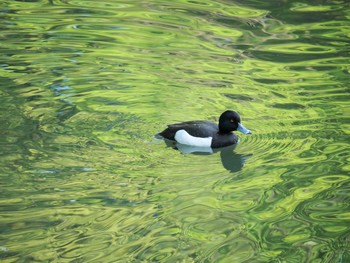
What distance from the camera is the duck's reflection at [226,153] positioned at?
953 cm

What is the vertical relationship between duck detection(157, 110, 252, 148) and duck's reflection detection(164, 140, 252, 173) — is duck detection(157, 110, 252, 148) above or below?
above

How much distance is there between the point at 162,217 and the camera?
7.93m

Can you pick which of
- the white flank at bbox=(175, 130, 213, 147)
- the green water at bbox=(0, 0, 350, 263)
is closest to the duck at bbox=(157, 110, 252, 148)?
the white flank at bbox=(175, 130, 213, 147)

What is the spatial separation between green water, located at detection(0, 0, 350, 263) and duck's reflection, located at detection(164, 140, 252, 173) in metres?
0.04

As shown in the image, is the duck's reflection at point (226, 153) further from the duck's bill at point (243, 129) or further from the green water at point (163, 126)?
the duck's bill at point (243, 129)

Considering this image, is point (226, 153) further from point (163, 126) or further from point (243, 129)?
point (163, 126)

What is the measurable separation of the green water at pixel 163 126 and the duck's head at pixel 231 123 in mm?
249

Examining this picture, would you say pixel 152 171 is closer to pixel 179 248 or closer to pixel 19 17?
pixel 179 248

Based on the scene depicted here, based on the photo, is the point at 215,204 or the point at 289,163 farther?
the point at 289,163

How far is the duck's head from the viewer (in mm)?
10031

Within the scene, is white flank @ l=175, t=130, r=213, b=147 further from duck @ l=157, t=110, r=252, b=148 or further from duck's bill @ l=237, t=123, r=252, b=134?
duck's bill @ l=237, t=123, r=252, b=134

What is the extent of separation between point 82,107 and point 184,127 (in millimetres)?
1570

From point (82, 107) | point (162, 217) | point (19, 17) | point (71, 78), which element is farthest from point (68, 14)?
point (162, 217)

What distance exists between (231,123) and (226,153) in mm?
387
